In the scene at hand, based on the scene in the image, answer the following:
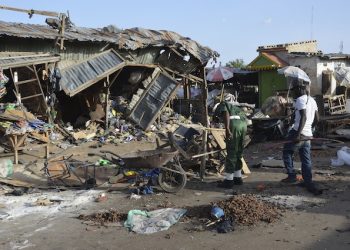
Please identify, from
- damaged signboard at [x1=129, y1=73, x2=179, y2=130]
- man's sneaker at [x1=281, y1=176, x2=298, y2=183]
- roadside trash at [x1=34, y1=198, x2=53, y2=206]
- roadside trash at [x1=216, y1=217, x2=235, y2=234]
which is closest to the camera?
roadside trash at [x1=216, y1=217, x2=235, y2=234]

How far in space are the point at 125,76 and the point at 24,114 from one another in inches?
297

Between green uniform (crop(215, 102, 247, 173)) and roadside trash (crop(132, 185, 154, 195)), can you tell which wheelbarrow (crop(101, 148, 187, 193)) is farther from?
green uniform (crop(215, 102, 247, 173))

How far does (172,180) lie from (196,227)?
85.8 inches

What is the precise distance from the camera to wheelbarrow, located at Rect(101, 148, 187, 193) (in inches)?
306

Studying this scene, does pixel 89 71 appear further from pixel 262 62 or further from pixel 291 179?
pixel 262 62

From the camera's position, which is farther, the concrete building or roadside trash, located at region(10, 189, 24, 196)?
the concrete building

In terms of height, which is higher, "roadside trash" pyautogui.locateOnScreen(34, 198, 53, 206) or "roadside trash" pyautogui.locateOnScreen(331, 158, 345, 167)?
"roadside trash" pyautogui.locateOnScreen(331, 158, 345, 167)

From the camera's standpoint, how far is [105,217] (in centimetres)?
667

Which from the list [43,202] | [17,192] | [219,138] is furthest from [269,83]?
[43,202]

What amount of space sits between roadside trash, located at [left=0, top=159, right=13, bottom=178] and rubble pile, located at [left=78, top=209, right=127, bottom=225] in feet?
12.2

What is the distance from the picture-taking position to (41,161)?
443 inches

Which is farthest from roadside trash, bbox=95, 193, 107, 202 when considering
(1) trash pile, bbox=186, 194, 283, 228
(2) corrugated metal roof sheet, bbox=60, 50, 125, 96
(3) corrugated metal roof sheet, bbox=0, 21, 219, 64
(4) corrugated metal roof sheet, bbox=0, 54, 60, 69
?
(2) corrugated metal roof sheet, bbox=60, 50, 125, 96

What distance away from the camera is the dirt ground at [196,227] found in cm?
555

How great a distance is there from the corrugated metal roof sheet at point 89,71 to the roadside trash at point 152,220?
8796mm
